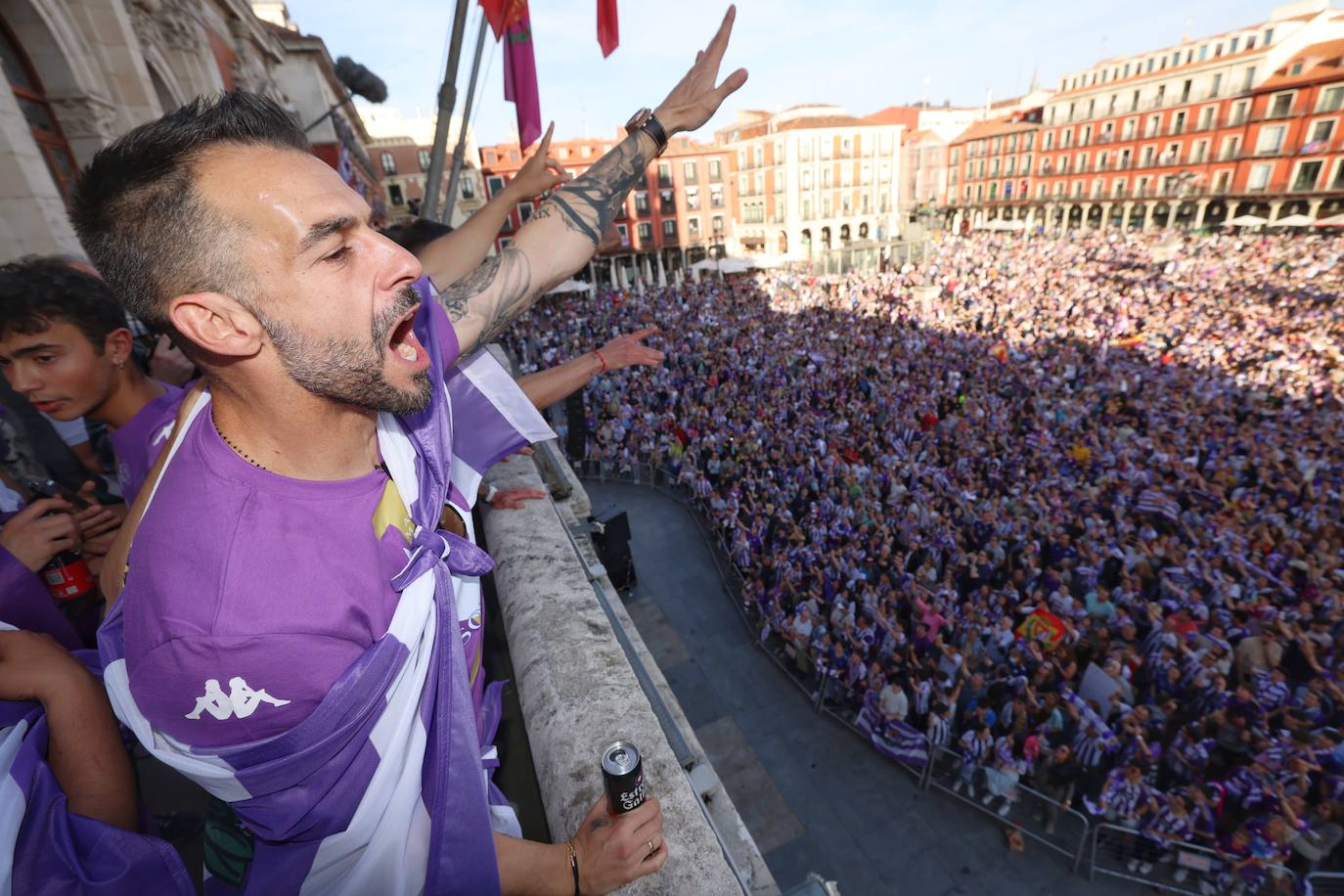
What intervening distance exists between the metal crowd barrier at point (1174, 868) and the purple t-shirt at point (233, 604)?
7.46m

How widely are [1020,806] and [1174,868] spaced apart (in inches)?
51.3

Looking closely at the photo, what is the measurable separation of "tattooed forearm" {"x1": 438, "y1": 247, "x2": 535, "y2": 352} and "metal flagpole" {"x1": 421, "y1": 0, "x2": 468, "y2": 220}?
350 centimetres

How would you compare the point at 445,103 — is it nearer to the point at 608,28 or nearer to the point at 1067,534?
the point at 608,28

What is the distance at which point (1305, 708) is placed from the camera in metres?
5.94

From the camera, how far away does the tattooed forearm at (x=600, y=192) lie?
1.82 meters

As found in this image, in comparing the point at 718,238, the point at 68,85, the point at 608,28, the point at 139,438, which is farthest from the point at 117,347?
the point at 718,238

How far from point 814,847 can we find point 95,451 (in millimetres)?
7049

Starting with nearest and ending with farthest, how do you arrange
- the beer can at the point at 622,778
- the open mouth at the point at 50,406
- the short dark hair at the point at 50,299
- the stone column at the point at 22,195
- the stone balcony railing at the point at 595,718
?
the beer can at the point at 622,778 → the stone balcony railing at the point at 595,718 → the short dark hair at the point at 50,299 → the open mouth at the point at 50,406 → the stone column at the point at 22,195

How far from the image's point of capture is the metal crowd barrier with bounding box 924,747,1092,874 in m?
6.02

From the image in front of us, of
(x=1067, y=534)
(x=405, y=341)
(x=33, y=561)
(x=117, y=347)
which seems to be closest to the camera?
(x=405, y=341)

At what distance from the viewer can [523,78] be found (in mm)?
5758

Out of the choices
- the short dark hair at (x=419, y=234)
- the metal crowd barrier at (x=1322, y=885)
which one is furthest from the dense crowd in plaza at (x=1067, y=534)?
the short dark hair at (x=419, y=234)

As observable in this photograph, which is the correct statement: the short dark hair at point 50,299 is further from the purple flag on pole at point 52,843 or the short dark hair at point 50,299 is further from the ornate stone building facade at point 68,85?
the ornate stone building facade at point 68,85

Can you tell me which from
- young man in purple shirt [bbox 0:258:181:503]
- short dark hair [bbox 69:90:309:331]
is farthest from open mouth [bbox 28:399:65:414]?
short dark hair [bbox 69:90:309:331]
